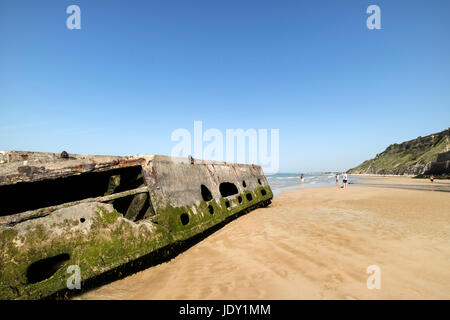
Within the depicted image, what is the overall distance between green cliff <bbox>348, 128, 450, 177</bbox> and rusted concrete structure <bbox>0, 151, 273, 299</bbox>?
40682mm

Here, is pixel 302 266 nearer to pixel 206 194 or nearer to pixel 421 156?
pixel 206 194

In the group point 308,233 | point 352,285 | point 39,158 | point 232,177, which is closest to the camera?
point 352,285

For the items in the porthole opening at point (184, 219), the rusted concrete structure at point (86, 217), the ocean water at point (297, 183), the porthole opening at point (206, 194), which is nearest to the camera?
the rusted concrete structure at point (86, 217)

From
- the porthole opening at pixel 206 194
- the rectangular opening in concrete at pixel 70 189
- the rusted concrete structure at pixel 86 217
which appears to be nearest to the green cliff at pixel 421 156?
the porthole opening at pixel 206 194

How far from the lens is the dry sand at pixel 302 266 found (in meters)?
2.76

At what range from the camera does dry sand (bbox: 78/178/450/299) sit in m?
2.76

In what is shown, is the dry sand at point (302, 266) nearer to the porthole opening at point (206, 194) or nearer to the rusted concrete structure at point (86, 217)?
the rusted concrete structure at point (86, 217)

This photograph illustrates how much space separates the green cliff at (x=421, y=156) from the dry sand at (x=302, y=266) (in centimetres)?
3665

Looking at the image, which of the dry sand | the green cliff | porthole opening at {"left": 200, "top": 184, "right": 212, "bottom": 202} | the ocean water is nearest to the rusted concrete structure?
the dry sand

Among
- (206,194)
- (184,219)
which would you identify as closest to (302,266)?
(184,219)
